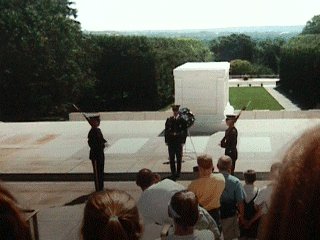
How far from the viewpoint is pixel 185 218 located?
108 inches

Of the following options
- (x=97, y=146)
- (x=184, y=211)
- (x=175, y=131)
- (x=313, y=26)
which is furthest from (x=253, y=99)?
(x=313, y=26)

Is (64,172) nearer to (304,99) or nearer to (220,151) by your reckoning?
(220,151)

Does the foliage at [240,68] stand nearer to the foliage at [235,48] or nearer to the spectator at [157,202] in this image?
the foliage at [235,48]

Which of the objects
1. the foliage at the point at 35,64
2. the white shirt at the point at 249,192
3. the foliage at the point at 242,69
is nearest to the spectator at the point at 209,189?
the white shirt at the point at 249,192

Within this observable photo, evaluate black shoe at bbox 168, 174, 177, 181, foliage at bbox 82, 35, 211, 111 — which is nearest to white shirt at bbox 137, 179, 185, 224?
black shoe at bbox 168, 174, 177, 181

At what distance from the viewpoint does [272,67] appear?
63500 millimetres

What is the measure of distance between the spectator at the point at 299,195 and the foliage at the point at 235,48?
77790 mm

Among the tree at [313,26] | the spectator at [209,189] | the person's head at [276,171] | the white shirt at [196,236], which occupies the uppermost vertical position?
the person's head at [276,171]

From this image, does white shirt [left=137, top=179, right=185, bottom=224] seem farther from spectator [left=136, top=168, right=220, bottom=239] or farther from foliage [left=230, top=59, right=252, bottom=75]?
foliage [left=230, top=59, right=252, bottom=75]

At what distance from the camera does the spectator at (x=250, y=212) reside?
15.0ft

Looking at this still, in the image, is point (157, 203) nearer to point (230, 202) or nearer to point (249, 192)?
point (230, 202)

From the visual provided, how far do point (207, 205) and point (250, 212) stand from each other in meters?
0.63

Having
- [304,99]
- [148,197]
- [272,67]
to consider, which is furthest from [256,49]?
[148,197]

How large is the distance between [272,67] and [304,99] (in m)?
36.6
